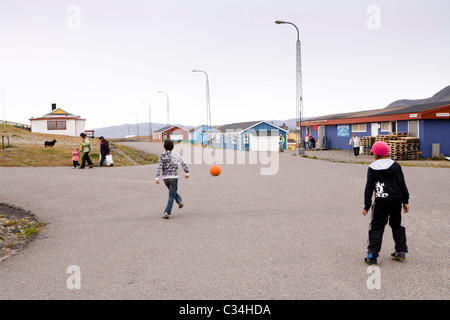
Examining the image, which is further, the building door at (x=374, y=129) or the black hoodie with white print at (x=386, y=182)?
the building door at (x=374, y=129)

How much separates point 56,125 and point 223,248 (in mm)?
64547

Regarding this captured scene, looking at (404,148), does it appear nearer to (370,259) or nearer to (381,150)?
(381,150)

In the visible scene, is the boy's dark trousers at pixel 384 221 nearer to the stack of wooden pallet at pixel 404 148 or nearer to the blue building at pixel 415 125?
the stack of wooden pallet at pixel 404 148

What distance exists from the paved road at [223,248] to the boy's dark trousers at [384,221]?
299 millimetres

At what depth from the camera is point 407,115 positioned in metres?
27.5

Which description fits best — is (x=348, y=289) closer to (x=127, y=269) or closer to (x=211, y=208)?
(x=127, y=269)

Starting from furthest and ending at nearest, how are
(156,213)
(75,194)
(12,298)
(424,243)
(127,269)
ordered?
(75,194)
(156,213)
(424,243)
(127,269)
(12,298)

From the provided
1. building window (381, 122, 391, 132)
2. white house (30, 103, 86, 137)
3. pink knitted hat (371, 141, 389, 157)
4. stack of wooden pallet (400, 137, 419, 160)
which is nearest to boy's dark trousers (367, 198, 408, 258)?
pink knitted hat (371, 141, 389, 157)

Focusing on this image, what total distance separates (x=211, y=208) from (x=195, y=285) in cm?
495

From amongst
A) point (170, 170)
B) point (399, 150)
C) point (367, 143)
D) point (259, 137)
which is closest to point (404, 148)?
point (399, 150)

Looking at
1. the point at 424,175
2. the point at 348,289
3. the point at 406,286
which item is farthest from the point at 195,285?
the point at 424,175

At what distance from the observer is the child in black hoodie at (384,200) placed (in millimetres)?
5203

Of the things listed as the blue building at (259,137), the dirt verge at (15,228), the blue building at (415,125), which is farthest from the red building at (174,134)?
the dirt verge at (15,228)
